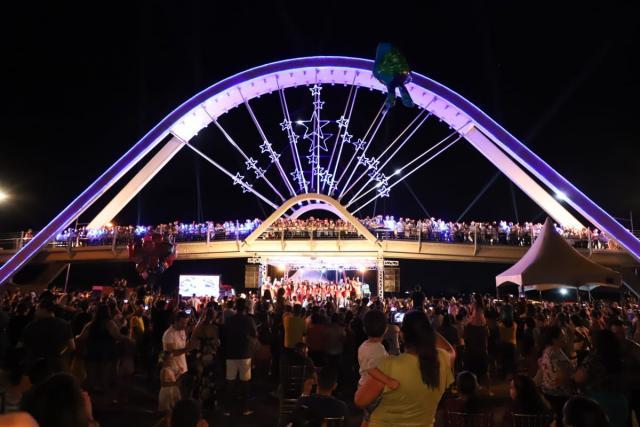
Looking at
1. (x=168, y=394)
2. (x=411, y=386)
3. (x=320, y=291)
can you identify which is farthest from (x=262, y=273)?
(x=411, y=386)

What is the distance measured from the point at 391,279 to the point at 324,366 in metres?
23.6

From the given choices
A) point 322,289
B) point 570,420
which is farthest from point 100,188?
point 570,420

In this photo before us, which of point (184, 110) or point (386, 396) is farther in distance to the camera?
point (184, 110)

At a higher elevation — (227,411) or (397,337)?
(397,337)

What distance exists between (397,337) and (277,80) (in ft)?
84.7

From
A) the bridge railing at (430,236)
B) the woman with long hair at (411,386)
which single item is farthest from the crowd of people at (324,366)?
the bridge railing at (430,236)

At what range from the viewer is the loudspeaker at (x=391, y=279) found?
27.9m

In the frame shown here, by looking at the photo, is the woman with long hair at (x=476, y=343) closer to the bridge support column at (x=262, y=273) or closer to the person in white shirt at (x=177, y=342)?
the person in white shirt at (x=177, y=342)

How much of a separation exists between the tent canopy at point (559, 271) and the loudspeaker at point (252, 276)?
18080 millimetres

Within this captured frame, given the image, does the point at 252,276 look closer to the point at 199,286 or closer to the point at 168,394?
the point at 199,286

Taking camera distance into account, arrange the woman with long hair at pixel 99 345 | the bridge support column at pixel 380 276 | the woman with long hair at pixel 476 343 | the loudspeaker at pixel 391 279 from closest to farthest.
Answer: the woman with long hair at pixel 99 345 → the woman with long hair at pixel 476 343 → the bridge support column at pixel 380 276 → the loudspeaker at pixel 391 279

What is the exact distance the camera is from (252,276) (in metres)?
29.2

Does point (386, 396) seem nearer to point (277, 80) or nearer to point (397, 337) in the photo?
point (397, 337)

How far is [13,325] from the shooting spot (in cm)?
1063
